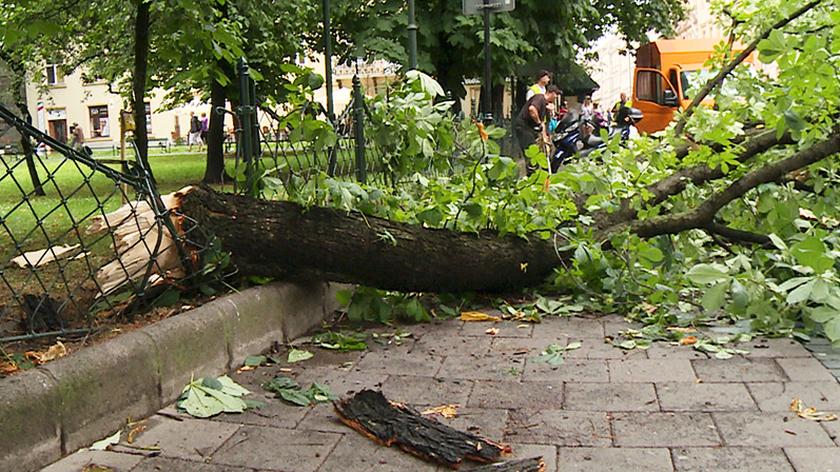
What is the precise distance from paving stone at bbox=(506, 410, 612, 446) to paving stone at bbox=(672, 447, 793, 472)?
0.31 meters

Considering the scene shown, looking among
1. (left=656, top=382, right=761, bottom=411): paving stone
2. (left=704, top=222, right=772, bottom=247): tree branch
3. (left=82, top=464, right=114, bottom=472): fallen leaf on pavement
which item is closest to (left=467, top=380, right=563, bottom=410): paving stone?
(left=656, top=382, right=761, bottom=411): paving stone

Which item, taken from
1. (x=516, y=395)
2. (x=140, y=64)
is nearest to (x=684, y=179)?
(x=516, y=395)

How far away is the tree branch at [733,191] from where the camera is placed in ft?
20.4

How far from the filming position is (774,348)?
4973mm

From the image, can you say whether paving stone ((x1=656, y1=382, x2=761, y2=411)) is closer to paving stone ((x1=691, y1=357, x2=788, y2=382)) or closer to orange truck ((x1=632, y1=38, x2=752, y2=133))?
paving stone ((x1=691, y1=357, x2=788, y2=382))

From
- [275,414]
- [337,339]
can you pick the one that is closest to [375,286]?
[337,339]

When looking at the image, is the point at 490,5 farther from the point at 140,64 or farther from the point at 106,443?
the point at 106,443

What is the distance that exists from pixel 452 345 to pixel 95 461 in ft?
7.78

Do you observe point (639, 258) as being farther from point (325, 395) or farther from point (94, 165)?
point (94, 165)

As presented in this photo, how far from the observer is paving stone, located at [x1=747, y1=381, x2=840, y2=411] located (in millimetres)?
3975

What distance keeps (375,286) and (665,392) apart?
1.94 metres

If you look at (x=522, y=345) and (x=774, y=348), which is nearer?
(x=774, y=348)

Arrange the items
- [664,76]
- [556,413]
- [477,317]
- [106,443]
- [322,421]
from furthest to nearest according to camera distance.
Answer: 1. [664,76]
2. [477,317]
3. [556,413]
4. [322,421]
5. [106,443]

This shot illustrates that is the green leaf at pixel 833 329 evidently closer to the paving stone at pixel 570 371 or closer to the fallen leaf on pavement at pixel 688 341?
the fallen leaf on pavement at pixel 688 341
